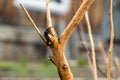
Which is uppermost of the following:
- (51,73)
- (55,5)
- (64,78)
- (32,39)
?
(55,5)

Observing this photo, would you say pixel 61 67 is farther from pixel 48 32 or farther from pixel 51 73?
pixel 51 73

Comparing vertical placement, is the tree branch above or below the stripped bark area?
above

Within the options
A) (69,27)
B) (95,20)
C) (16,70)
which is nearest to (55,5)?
(95,20)

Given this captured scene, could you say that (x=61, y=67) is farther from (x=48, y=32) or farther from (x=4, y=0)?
(x=4, y=0)

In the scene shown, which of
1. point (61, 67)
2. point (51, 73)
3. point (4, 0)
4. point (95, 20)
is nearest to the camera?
point (61, 67)

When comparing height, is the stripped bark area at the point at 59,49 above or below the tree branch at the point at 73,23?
below

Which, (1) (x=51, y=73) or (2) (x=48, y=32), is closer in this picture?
(2) (x=48, y=32)

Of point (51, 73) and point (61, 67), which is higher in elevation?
point (51, 73)

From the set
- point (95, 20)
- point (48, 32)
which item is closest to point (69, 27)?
point (48, 32)

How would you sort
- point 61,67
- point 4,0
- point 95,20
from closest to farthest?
point 61,67 < point 4,0 < point 95,20
